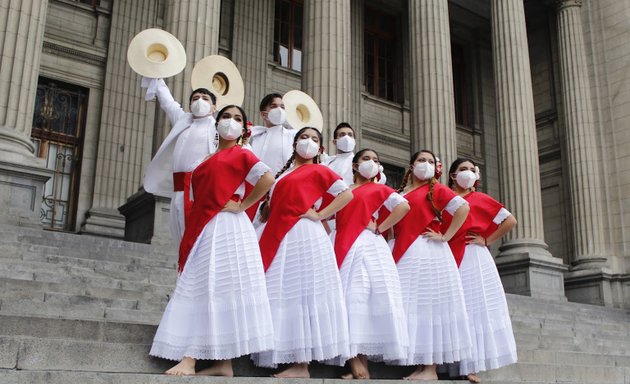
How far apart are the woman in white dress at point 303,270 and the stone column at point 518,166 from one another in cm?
1228

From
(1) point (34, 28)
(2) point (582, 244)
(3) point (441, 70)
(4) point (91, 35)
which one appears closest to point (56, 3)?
(4) point (91, 35)

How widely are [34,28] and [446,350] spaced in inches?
345

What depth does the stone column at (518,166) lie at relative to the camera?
16.5m

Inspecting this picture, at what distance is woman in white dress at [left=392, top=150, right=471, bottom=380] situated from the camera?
18.2ft

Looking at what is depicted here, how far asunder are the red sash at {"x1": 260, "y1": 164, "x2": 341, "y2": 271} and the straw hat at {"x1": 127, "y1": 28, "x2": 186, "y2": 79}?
2.62 meters

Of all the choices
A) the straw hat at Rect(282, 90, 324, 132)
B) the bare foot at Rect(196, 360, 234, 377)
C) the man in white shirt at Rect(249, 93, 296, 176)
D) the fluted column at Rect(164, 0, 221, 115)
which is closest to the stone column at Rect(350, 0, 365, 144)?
the fluted column at Rect(164, 0, 221, 115)

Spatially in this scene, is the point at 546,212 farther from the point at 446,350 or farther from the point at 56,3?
the point at 446,350

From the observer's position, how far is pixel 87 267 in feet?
25.7

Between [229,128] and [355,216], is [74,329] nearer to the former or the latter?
[229,128]

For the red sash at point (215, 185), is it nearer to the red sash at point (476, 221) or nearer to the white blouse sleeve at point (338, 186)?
the white blouse sleeve at point (338, 186)

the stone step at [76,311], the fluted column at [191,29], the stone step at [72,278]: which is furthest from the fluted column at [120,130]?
the stone step at [76,311]

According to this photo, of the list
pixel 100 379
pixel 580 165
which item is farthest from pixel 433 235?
pixel 580 165

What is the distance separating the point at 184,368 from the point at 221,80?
175 inches

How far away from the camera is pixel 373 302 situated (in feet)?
17.1
